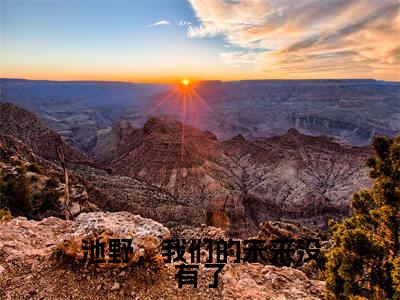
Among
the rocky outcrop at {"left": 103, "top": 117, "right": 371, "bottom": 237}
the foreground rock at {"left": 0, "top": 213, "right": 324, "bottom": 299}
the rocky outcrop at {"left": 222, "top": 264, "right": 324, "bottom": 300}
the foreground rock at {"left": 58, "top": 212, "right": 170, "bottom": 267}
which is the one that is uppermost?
the foreground rock at {"left": 58, "top": 212, "right": 170, "bottom": 267}

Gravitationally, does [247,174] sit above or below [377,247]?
below

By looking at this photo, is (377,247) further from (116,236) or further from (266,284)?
(116,236)

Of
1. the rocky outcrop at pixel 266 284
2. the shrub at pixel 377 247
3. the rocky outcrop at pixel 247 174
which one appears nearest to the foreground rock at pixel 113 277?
the rocky outcrop at pixel 266 284

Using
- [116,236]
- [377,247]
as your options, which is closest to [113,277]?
[116,236]

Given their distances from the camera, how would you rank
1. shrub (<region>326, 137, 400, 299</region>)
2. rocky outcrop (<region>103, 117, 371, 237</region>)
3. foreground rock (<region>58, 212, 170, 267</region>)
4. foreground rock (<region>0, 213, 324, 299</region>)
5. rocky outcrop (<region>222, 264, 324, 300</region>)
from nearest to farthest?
shrub (<region>326, 137, 400, 299</region>)
foreground rock (<region>0, 213, 324, 299</region>)
foreground rock (<region>58, 212, 170, 267</region>)
rocky outcrop (<region>222, 264, 324, 300</region>)
rocky outcrop (<region>103, 117, 371, 237</region>)

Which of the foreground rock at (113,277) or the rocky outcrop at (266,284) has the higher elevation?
the foreground rock at (113,277)

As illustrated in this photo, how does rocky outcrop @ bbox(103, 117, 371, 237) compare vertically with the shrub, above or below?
Answer: below

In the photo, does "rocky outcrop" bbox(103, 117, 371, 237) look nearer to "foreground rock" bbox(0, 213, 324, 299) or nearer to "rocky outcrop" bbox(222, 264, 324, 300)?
"rocky outcrop" bbox(222, 264, 324, 300)

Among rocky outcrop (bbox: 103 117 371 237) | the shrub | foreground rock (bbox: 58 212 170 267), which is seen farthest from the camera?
rocky outcrop (bbox: 103 117 371 237)

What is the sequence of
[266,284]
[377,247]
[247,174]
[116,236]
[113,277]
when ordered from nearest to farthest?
[377,247], [113,277], [116,236], [266,284], [247,174]

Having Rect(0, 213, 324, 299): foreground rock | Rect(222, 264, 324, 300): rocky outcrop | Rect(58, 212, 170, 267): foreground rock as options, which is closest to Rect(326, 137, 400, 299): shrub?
Rect(222, 264, 324, 300): rocky outcrop

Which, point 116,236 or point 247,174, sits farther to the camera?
point 247,174

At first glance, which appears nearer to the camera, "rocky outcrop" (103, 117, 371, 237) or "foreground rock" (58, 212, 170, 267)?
"foreground rock" (58, 212, 170, 267)

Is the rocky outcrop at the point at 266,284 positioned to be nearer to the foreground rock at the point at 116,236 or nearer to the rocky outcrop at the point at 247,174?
the foreground rock at the point at 116,236
